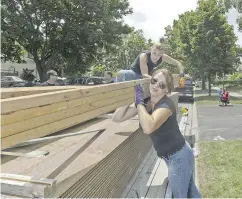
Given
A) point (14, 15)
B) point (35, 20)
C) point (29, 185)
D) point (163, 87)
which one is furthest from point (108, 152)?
point (35, 20)

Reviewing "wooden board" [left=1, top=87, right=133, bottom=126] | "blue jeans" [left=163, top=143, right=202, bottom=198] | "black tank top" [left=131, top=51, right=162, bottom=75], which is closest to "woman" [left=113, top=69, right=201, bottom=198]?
"blue jeans" [left=163, top=143, right=202, bottom=198]

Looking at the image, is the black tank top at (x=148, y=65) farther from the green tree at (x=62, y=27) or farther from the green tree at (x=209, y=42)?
the green tree at (x=209, y=42)

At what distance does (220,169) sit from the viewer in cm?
588

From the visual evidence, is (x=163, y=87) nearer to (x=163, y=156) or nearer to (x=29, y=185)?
(x=163, y=156)

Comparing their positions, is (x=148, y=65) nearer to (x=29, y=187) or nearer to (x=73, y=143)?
(x=73, y=143)

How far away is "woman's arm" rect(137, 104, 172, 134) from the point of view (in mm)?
2719

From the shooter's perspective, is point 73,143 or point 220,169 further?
point 220,169

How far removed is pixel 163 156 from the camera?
3.07m

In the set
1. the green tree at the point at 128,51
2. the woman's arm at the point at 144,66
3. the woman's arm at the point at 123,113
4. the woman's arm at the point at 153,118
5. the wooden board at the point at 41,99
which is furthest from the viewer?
the green tree at the point at 128,51

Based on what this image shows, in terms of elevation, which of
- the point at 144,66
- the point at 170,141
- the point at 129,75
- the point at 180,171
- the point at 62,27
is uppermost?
the point at 62,27

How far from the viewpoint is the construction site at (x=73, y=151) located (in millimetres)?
2304

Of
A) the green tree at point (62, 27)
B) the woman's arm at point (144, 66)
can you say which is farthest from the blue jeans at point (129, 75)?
the green tree at point (62, 27)

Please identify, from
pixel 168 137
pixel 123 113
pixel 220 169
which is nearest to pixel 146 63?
pixel 123 113

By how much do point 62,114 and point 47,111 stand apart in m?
0.25
